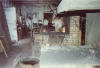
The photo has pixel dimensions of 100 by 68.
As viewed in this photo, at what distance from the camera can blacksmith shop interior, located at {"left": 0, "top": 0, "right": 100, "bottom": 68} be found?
7.95ft

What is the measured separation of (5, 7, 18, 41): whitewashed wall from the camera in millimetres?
6027

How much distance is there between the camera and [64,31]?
4723 mm

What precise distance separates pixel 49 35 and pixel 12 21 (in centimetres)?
211

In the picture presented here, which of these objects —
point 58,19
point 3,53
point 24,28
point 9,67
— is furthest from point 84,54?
point 24,28

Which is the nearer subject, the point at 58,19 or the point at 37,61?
the point at 37,61

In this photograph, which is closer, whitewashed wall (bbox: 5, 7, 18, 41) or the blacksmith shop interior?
the blacksmith shop interior

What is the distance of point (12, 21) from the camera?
6113 millimetres

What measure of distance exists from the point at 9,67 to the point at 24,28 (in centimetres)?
254

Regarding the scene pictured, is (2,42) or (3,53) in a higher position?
(2,42)

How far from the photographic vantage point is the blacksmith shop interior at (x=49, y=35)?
2.42 m

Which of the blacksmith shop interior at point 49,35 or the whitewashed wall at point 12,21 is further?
the whitewashed wall at point 12,21

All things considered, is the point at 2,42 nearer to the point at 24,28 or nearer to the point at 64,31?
the point at 24,28

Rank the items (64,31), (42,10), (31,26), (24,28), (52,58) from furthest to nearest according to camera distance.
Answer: (24,28), (31,26), (42,10), (64,31), (52,58)

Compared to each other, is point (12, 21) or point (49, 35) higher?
point (12, 21)
